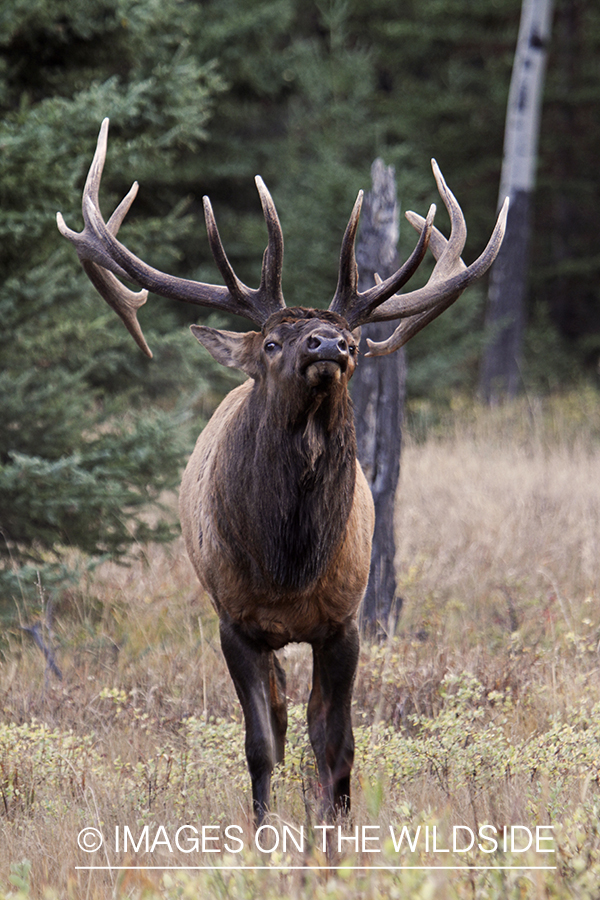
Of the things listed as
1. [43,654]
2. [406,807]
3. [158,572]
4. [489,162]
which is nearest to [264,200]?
[406,807]

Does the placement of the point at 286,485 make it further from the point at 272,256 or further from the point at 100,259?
the point at 100,259

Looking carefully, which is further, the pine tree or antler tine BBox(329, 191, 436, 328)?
the pine tree

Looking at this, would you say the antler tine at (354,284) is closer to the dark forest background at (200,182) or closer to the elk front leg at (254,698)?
the elk front leg at (254,698)

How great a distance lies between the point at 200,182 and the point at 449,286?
31.9 ft

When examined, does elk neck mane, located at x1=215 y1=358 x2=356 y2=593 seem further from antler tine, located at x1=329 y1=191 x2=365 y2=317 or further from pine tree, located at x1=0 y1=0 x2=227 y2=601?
pine tree, located at x1=0 y1=0 x2=227 y2=601

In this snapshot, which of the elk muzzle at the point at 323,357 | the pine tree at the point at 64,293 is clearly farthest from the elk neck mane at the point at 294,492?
the pine tree at the point at 64,293

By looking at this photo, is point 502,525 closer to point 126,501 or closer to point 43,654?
point 126,501

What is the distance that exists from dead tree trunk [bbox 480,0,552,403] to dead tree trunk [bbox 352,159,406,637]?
24.5ft

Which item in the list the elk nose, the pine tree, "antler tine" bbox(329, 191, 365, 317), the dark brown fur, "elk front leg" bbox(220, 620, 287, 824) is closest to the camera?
the elk nose

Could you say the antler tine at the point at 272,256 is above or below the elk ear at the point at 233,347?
above

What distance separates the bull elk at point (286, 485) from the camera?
3.42m

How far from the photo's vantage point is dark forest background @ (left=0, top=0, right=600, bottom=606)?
5652 millimetres

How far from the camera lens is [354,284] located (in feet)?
12.2

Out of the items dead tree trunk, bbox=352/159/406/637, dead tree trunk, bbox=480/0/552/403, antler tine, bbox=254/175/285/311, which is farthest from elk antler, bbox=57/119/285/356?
dead tree trunk, bbox=480/0/552/403
